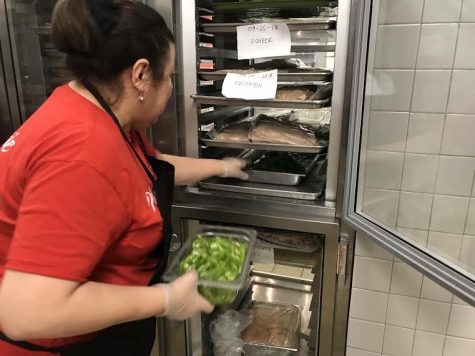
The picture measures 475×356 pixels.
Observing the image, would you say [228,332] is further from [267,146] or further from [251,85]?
[251,85]

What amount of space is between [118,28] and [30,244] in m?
0.46

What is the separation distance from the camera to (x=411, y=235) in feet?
4.35

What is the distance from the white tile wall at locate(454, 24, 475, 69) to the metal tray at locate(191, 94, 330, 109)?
1.27 feet

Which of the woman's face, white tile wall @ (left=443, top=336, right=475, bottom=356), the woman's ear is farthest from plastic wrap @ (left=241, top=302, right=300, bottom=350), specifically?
the woman's ear

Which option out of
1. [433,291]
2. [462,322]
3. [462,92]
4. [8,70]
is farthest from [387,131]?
[8,70]

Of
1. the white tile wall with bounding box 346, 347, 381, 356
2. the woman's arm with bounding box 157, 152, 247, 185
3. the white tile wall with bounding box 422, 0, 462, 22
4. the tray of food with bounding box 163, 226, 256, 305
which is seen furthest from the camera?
the white tile wall with bounding box 346, 347, 381, 356

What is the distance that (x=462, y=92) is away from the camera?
1202 millimetres

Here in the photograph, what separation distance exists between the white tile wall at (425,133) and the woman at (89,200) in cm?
78

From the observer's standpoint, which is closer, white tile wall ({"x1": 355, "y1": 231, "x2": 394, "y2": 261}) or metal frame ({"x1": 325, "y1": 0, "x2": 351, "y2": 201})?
metal frame ({"x1": 325, "y1": 0, "x2": 351, "y2": 201})

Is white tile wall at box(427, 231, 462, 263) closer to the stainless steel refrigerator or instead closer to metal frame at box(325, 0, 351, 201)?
the stainless steel refrigerator

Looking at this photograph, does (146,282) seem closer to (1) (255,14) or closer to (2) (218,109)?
(2) (218,109)

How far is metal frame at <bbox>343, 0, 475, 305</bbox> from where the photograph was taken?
0.98 metres

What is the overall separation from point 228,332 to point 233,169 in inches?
28.9

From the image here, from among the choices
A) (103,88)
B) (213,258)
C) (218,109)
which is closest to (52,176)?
(103,88)
